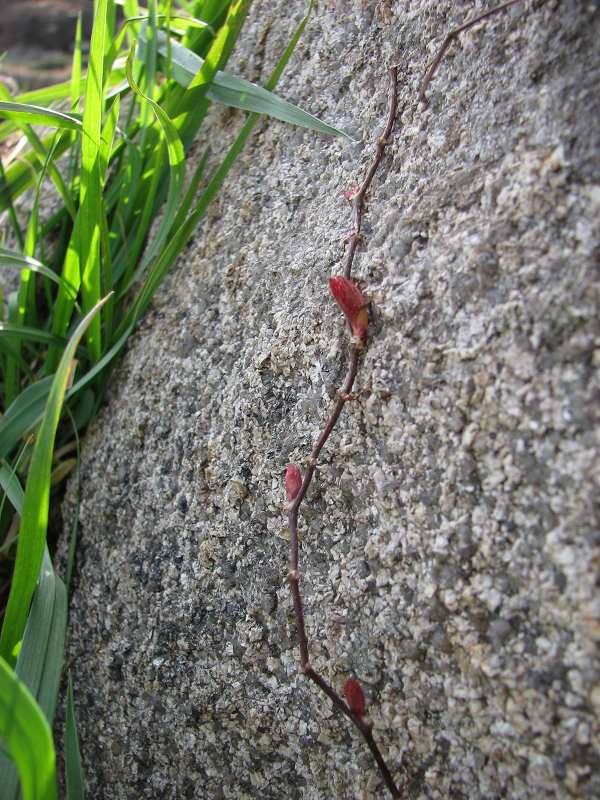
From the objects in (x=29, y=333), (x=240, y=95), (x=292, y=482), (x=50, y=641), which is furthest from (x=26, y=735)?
(x=240, y=95)

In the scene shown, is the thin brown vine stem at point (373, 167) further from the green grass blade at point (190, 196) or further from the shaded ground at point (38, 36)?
the shaded ground at point (38, 36)

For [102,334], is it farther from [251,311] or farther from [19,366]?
[251,311]

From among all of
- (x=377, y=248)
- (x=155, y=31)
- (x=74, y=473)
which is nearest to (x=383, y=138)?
(x=377, y=248)

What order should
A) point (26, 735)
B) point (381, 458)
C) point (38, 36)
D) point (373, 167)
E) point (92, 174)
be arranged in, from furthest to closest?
1. point (38, 36)
2. point (92, 174)
3. point (373, 167)
4. point (381, 458)
5. point (26, 735)

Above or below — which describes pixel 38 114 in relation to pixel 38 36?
below

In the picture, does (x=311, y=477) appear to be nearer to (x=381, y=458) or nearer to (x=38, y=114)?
(x=381, y=458)

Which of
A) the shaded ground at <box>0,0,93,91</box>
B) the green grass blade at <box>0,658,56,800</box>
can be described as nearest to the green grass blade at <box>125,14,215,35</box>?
the green grass blade at <box>0,658,56,800</box>
